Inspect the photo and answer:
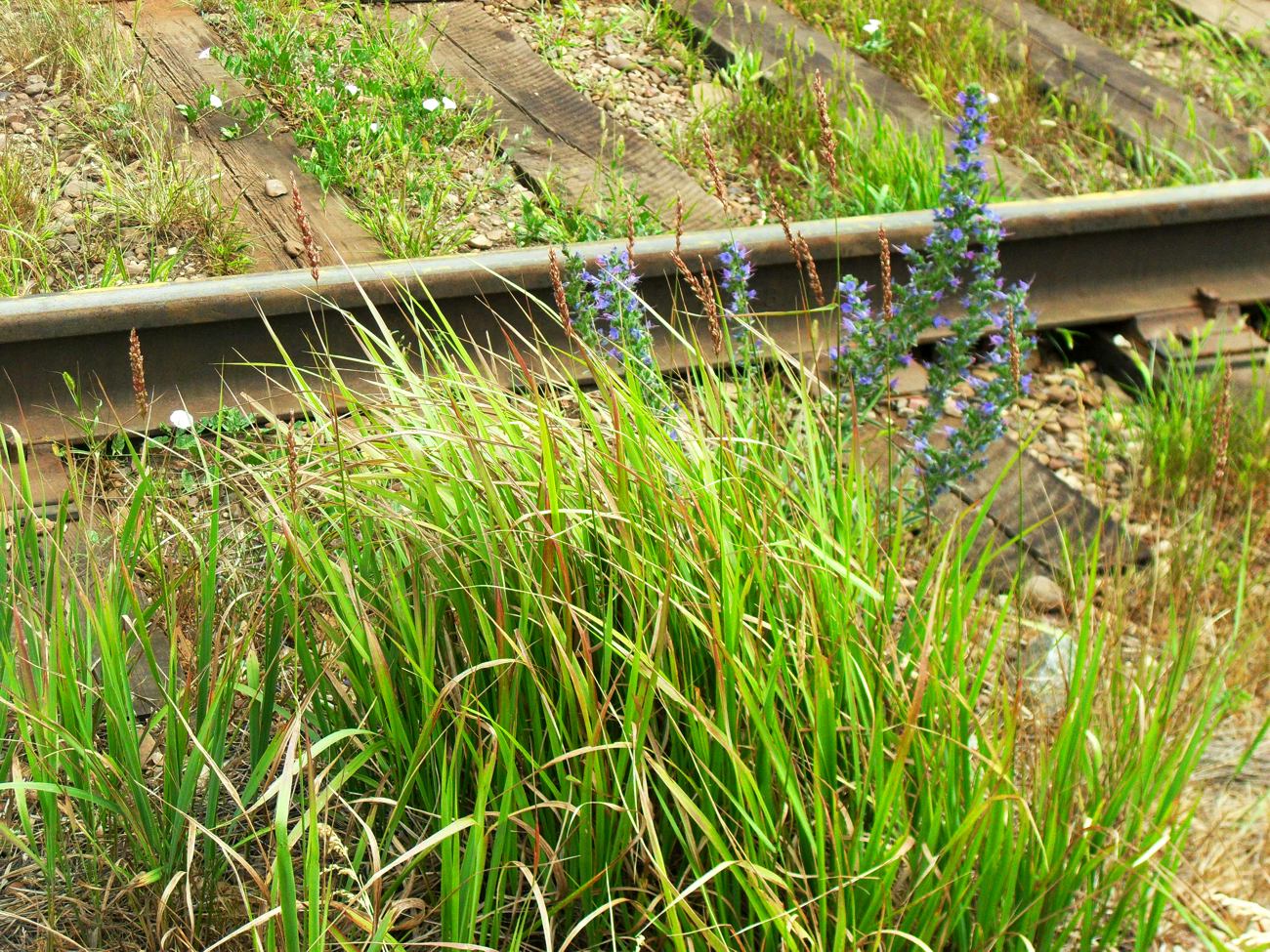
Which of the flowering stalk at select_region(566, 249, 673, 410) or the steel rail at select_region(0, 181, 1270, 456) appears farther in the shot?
the steel rail at select_region(0, 181, 1270, 456)

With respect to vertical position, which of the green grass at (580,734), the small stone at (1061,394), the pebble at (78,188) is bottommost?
the small stone at (1061,394)

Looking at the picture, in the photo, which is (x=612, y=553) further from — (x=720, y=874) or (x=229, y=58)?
(x=229, y=58)

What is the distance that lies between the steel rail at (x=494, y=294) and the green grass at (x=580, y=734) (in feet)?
1.76

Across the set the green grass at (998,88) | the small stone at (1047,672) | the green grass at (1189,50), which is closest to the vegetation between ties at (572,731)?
the small stone at (1047,672)

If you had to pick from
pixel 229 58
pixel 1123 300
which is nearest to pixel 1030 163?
pixel 1123 300

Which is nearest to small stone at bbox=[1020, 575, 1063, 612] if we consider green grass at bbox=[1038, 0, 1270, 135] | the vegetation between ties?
the vegetation between ties

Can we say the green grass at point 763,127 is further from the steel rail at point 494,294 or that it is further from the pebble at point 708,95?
the steel rail at point 494,294

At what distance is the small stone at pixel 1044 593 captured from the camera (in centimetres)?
328

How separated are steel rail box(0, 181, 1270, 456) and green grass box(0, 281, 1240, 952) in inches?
21.1

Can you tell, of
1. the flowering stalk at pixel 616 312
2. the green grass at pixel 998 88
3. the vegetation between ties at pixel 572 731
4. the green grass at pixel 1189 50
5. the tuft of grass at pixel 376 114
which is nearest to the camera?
the vegetation between ties at pixel 572 731

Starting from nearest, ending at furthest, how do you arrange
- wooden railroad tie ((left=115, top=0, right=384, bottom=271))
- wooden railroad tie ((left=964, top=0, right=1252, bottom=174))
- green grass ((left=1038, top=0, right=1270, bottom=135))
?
wooden railroad tie ((left=115, top=0, right=384, bottom=271)) < wooden railroad tie ((left=964, top=0, right=1252, bottom=174)) < green grass ((left=1038, top=0, right=1270, bottom=135))

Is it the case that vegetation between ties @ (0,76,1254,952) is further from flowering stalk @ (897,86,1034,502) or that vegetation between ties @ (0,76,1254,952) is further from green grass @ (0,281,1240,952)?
flowering stalk @ (897,86,1034,502)

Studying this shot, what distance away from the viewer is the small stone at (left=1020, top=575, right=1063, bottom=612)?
3.28 metres

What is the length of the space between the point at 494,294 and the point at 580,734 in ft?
6.02
